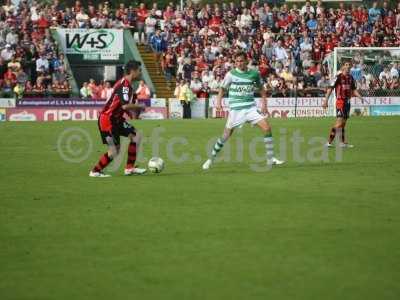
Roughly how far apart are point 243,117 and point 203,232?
23.5 ft

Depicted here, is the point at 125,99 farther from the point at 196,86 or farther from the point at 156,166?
the point at 196,86

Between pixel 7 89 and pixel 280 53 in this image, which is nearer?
pixel 7 89

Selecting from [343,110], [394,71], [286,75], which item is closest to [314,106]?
[286,75]

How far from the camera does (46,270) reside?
26.3 ft

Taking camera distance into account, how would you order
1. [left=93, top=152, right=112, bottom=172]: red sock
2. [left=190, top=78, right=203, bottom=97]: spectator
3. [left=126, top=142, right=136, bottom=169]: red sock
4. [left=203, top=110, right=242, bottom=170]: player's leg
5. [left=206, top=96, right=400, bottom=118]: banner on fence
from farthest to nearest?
1. [left=190, top=78, right=203, bottom=97]: spectator
2. [left=206, top=96, right=400, bottom=118]: banner on fence
3. [left=203, top=110, right=242, bottom=170]: player's leg
4. [left=126, top=142, right=136, bottom=169]: red sock
5. [left=93, top=152, right=112, bottom=172]: red sock

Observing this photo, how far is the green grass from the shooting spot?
7.48m

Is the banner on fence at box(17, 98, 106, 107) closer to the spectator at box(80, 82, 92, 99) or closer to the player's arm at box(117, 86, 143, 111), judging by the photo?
the spectator at box(80, 82, 92, 99)

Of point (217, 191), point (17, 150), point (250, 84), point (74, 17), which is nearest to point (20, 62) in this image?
point (74, 17)

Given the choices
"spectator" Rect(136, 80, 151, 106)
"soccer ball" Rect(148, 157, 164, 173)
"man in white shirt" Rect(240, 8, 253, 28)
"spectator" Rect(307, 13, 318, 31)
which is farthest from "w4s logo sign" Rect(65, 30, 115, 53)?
"soccer ball" Rect(148, 157, 164, 173)

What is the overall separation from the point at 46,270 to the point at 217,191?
5.44 metres

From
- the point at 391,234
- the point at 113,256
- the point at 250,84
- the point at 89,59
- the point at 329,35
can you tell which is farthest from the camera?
the point at 329,35

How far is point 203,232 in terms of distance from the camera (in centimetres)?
974

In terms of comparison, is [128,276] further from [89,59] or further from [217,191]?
[89,59]

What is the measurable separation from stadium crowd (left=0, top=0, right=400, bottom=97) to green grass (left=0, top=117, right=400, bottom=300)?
21595 mm
